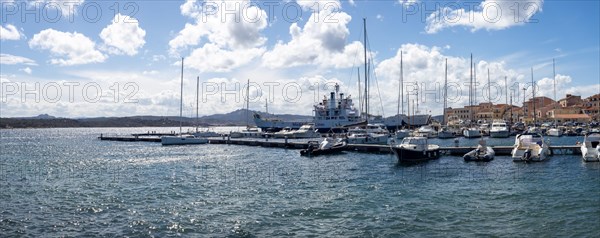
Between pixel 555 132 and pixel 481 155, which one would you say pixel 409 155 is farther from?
pixel 555 132

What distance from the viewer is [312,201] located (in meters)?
24.3

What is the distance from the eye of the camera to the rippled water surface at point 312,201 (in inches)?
Answer: 732

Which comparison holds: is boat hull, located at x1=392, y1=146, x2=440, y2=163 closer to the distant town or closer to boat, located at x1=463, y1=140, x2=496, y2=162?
boat, located at x1=463, y1=140, x2=496, y2=162

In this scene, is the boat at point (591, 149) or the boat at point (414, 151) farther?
the boat at point (414, 151)

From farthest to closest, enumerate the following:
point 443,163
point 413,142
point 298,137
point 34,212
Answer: point 298,137 < point 413,142 < point 443,163 < point 34,212

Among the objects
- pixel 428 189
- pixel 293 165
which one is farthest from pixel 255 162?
pixel 428 189

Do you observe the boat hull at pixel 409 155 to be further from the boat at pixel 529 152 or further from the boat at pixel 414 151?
the boat at pixel 529 152

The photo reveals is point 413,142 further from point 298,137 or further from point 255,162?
point 298,137

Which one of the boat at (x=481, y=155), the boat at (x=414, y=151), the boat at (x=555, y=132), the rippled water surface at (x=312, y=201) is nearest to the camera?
the rippled water surface at (x=312, y=201)

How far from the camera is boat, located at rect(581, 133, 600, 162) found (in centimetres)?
4031

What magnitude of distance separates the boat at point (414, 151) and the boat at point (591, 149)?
43.7ft

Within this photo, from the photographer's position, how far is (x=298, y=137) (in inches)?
4011

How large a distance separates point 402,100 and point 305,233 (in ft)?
312

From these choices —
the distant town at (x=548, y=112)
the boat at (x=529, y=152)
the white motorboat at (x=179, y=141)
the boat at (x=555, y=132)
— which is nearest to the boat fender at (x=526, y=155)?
the boat at (x=529, y=152)
